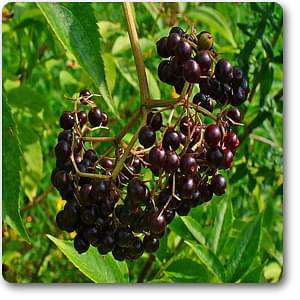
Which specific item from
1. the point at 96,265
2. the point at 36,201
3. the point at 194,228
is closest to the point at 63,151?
the point at 96,265

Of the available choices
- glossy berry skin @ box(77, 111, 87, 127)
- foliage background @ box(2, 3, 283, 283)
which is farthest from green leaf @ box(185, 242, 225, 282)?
glossy berry skin @ box(77, 111, 87, 127)

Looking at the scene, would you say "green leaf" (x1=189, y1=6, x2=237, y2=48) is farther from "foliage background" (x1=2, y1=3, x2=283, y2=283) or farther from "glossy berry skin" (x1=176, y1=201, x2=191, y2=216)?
"glossy berry skin" (x1=176, y1=201, x2=191, y2=216)

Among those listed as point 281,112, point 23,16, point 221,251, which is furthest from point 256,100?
point 23,16

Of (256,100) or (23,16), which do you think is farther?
(256,100)

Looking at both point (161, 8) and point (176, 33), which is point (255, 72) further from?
point (176, 33)

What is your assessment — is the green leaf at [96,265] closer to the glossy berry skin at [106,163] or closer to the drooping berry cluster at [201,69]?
the glossy berry skin at [106,163]

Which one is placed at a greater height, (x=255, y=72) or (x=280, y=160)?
(x=255, y=72)

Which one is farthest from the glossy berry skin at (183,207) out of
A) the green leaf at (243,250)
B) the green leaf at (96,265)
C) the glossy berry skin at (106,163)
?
the green leaf at (243,250)
